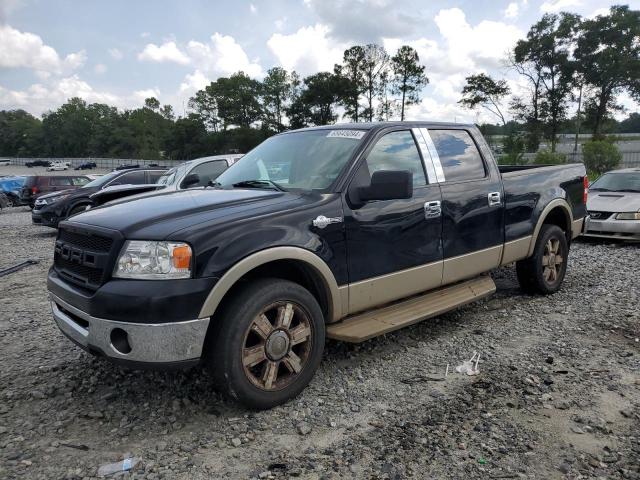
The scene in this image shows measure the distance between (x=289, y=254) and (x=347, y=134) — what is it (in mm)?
1356

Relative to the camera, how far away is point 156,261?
112 inches

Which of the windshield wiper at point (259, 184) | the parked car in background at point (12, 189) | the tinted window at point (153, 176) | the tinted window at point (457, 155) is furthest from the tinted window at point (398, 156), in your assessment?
the parked car in background at point (12, 189)

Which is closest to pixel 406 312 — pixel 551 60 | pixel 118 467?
pixel 118 467

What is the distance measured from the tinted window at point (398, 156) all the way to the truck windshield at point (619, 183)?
761 cm

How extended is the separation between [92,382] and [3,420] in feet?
2.02

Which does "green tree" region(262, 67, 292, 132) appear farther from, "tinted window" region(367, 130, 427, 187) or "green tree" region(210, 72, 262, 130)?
"tinted window" region(367, 130, 427, 187)

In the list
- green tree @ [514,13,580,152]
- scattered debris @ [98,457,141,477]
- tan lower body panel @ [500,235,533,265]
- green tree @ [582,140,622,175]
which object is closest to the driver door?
tan lower body panel @ [500,235,533,265]

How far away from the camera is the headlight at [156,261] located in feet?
9.25

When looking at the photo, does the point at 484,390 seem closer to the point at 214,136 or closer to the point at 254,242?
the point at 254,242

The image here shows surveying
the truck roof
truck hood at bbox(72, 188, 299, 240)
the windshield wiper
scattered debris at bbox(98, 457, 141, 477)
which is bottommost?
scattered debris at bbox(98, 457, 141, 477)

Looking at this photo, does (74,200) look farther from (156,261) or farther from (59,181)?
(156,261)

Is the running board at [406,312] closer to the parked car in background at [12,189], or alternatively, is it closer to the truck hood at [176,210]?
the truck hood at [176,210]

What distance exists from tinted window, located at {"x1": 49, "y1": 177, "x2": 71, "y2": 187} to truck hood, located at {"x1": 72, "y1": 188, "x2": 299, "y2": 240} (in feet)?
58.3

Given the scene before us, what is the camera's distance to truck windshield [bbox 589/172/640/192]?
9820 mm
